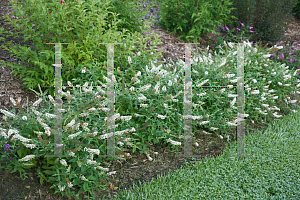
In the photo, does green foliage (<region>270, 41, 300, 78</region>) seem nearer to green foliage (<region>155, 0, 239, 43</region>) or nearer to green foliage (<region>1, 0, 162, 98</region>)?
green foliage (<region>155, 0, 239, 43</region>)

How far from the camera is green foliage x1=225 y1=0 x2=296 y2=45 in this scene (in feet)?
20.0

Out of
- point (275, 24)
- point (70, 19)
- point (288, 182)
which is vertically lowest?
point (288, 182)

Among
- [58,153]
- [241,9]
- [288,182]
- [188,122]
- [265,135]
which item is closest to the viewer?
[58,153]

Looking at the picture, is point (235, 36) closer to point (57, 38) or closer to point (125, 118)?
point (57, 38)

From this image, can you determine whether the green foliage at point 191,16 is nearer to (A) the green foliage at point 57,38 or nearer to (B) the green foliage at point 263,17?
(B) the green foliage at point 263,17

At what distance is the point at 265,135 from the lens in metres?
3.71

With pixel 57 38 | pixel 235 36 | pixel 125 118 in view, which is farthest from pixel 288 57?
pixel 57 38

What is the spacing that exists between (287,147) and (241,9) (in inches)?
157

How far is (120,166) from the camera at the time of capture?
282cm

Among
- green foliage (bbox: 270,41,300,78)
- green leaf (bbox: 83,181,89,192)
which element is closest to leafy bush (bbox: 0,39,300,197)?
green leaf (bbox: 83,181,89,192)

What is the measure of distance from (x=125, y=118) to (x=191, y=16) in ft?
12.8

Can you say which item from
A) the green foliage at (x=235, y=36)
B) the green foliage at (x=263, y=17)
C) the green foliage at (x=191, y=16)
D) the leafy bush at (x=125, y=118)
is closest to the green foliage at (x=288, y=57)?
the green foliage at (x=263, y=17)

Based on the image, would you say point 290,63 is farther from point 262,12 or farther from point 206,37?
point 206,37

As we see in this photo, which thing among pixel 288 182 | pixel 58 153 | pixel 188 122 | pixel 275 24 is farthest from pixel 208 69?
pixel 275 24
